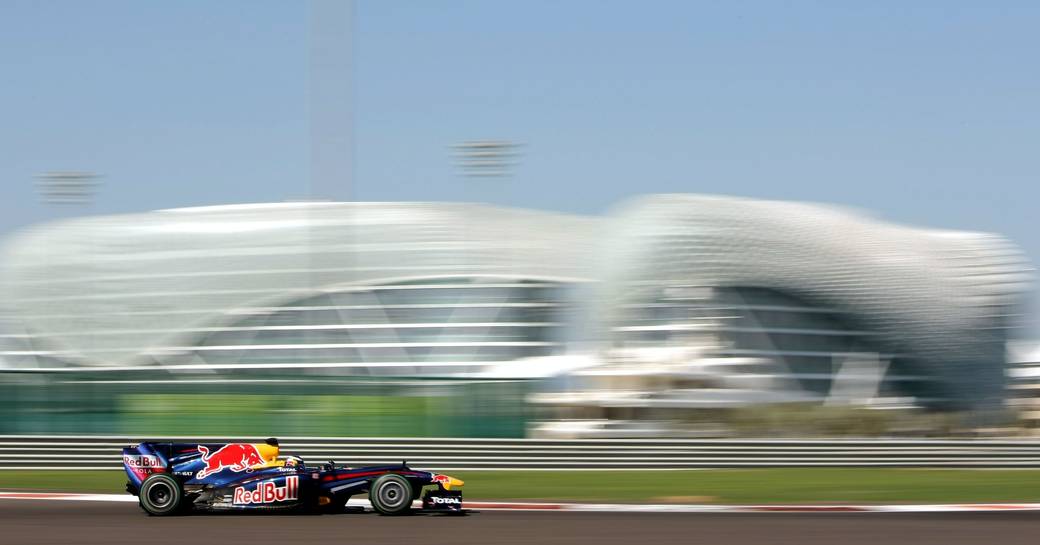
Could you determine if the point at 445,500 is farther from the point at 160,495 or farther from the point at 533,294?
the point at 533,294

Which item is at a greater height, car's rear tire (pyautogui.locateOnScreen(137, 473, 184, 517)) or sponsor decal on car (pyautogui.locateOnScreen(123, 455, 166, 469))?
sponsor decal on car (pyautogui.locateOnScreen(123, 455, 166, 469))

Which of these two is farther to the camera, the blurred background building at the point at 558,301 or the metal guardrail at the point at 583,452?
the blurred background building at the point at 558,301

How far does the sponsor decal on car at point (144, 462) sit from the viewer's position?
13188 millimetres

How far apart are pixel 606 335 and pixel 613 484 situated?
36185mm

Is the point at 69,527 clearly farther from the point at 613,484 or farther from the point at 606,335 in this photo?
the point at 606,335

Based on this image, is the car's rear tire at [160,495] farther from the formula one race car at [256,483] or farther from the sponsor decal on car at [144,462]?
the sponsor decal on car at [144,462]

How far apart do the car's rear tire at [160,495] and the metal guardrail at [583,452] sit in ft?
35.1

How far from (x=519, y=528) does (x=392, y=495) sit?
6.01ft

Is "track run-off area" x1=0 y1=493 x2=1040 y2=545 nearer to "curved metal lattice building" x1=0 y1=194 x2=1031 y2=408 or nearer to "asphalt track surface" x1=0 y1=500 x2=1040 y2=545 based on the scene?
"asphalt track surface" x1=0 y1=500 x2=1040 y2=545

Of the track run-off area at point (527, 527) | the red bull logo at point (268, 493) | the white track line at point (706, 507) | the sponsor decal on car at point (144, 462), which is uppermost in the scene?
the sponsor decal on car at point (144, 462)

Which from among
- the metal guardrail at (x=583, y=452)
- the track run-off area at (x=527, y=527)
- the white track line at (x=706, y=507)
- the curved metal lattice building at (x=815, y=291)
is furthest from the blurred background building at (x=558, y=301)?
the track run-off area at (x=527, y=527)

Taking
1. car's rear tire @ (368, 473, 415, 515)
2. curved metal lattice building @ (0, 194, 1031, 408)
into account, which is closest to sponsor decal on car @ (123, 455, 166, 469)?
car's rear tire @ (368, 473, 415, 515)

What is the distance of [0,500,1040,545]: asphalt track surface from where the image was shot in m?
10.9

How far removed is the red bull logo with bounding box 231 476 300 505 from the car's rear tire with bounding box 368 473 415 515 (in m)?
0.86
